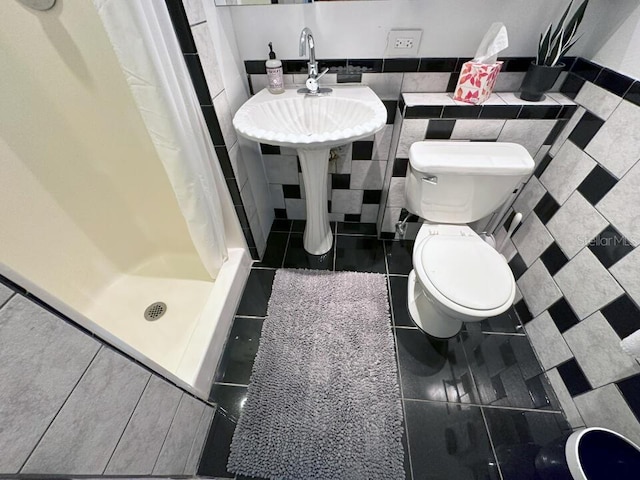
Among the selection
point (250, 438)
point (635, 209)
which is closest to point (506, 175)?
point (635, 209)

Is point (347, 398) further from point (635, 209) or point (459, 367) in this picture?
point (635, 209)

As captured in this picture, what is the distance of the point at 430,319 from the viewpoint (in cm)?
129

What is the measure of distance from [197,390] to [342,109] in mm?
1286

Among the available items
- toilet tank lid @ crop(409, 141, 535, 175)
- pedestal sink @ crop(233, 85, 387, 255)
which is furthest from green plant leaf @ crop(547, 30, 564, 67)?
pedestal sink @ crop(233, 85, 387, 255)

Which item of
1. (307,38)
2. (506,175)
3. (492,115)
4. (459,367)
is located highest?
(307,38)

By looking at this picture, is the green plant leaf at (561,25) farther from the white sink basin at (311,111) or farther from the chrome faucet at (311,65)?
the chrome faucet at (311,65)

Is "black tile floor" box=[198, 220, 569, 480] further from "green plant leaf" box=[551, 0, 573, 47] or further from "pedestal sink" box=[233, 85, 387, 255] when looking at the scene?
"green plant leaf" box=[551, 0, 573, 47]

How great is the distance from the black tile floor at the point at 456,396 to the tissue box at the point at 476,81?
3.06 ft

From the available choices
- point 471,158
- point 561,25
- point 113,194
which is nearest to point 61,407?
point 113,194

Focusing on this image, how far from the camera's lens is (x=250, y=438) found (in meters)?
1.00

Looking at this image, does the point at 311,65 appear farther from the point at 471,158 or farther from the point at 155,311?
the point at 155,311

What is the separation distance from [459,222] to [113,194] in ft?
5.37

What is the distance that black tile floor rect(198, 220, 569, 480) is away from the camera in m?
0.97

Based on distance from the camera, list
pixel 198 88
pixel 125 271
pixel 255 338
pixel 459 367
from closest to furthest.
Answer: pixel 198 88 < pixel 459 367 < pixel 255 338 < pixel 125 271
